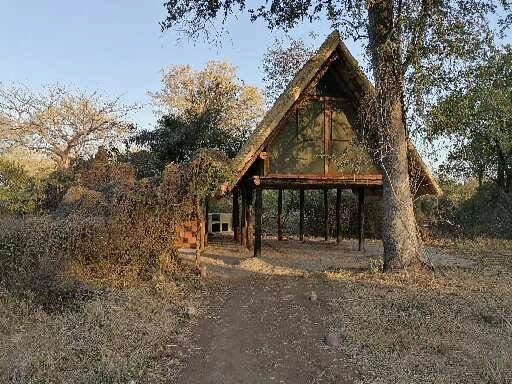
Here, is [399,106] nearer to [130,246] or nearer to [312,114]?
[312,114]

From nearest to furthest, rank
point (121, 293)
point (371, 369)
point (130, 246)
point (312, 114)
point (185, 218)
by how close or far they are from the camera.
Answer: point (371, 369) < point (121, 293) < point (130, 246) < point (185, 218) < point (312, 114)

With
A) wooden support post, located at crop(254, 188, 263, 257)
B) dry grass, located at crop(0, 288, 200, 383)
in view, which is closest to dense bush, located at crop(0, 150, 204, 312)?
dry grass, located at crop(0, 288, 200, 383)

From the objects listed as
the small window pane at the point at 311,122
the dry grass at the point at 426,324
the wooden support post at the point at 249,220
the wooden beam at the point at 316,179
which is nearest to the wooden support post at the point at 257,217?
the wooden beam at the point at 316,179

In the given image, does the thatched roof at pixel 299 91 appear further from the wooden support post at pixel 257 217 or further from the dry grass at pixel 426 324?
the dry grass at pixel 426 324

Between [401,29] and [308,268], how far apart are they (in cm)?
517

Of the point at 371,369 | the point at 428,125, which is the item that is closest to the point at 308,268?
the point at 428,125

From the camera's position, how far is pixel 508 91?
55.7 feet

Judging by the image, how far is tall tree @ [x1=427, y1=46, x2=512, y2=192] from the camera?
10055 millimetres

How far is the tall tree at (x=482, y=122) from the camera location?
1005 cm

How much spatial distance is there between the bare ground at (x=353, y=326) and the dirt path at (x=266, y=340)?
0.04 ft

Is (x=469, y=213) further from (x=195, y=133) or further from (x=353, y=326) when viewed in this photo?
(x=353, y=326)

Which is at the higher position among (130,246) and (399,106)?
(399,106)

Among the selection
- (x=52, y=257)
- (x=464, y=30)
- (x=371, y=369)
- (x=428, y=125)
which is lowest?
(x=371, y=369)

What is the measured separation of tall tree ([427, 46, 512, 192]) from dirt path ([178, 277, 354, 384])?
4.03 metres
